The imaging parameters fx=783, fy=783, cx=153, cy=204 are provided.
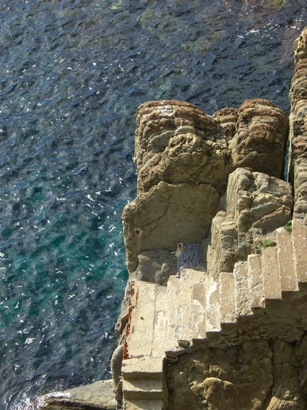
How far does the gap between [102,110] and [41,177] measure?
13.1 ft

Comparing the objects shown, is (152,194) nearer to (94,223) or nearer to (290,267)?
(290,267)

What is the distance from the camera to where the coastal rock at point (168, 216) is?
1418cm

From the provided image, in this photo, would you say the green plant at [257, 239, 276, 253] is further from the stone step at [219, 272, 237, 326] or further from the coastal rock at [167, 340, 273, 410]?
the coastal rock at [167, 340, 273, 410]

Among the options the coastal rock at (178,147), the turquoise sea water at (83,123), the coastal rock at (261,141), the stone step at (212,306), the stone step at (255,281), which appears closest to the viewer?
the stone step at (255,281)

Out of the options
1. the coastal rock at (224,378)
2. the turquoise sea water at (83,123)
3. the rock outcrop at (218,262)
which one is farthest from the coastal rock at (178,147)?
the turquoise sea water at (83,123)

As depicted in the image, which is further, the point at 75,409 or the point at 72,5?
the point at 72,5

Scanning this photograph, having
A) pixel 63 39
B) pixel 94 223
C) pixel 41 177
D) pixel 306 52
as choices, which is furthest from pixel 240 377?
pixel 63 39

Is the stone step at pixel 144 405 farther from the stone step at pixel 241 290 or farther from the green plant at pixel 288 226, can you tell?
the green plant at pixel 288 226

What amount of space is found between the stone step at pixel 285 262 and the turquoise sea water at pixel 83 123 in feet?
26.8

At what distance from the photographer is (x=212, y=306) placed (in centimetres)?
1183

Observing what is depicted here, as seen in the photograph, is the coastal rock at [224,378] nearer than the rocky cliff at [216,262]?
No

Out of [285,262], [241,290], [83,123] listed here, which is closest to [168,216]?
[241,290]

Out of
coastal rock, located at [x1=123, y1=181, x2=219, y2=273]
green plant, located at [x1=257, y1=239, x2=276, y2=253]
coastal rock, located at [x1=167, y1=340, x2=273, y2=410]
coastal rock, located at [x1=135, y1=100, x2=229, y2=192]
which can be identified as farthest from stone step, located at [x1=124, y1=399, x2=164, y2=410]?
coastal rock, located at [x1=135, y1=100, x2=229, y2=192]

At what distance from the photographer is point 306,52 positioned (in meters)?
16.6
